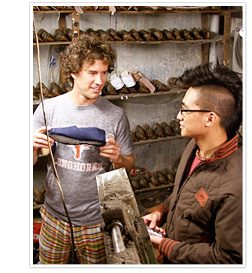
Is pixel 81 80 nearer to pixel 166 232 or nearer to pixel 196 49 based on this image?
pixel 196 49

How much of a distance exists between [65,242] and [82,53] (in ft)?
3.19

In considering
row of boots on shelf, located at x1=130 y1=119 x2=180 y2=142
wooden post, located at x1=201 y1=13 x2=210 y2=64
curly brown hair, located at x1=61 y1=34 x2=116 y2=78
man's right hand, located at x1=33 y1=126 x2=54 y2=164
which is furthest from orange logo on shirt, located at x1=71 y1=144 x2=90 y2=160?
wooden post, located at x1=201 y1=13 x2=210 y2=64

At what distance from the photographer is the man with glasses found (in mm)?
2863

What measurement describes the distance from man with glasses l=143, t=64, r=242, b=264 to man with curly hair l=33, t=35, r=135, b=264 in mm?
316

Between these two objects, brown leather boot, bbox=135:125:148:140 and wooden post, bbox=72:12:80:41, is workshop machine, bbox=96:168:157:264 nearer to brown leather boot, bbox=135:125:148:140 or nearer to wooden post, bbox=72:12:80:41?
brown leather boot, bbox=135:125:148:140

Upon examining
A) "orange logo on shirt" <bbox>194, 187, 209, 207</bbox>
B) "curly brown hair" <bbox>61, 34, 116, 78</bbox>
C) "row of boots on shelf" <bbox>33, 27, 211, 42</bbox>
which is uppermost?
"row of boots on shelf" <bbox>33, 27, 211, 42</bbox>

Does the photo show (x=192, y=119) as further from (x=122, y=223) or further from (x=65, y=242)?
(x=65, y=242)

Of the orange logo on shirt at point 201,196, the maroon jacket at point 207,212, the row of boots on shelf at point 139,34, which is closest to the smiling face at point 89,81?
the row of boots on shelf at point 139,34

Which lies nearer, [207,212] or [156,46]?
[207,212]

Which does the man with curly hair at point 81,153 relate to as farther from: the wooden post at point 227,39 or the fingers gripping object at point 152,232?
the wooden post at point 227,39

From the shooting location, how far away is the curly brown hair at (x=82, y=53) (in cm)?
292

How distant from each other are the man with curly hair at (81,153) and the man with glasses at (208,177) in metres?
0.32

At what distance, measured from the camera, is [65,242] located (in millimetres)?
2988

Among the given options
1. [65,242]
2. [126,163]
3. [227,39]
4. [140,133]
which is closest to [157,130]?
[140,133]
